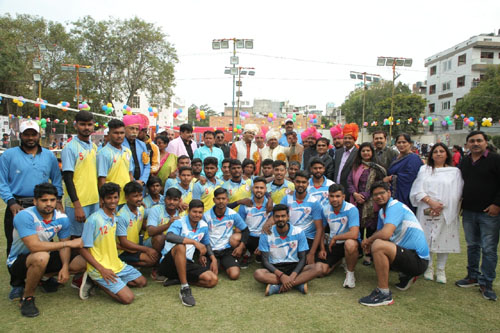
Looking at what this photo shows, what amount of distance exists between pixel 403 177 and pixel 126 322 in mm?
3839

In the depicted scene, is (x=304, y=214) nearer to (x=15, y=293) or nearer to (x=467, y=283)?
(x=467, y=283)

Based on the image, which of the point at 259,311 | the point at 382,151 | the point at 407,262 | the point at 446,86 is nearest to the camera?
the point at 259,311

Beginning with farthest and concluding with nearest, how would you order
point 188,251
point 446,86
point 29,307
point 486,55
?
point 446,86 → point 486,55 → point 188,251 → point 29,307

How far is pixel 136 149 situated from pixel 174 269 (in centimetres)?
178

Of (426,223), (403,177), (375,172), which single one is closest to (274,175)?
(375,172)

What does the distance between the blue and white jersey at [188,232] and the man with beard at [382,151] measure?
269 centimetres

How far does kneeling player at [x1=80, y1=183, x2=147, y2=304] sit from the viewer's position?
3.85 metres

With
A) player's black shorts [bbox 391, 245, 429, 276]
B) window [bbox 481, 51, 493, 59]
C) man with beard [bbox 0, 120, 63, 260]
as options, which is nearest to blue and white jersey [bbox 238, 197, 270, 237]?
player's black shorts [bbox 391, 245, 429, 276]

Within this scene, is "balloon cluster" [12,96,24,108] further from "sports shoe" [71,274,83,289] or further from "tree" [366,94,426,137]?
"tree" [366,94,426,137]

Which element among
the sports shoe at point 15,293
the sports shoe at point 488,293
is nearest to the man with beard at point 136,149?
the sports shoe at point 15,293

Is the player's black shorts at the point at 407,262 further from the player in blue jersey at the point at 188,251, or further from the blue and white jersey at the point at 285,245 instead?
the player in blue jersey at the point at 188,251

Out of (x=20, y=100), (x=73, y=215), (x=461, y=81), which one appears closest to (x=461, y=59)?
(x=461, y=81)

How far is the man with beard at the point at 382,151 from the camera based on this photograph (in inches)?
204

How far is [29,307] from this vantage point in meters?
3.52
